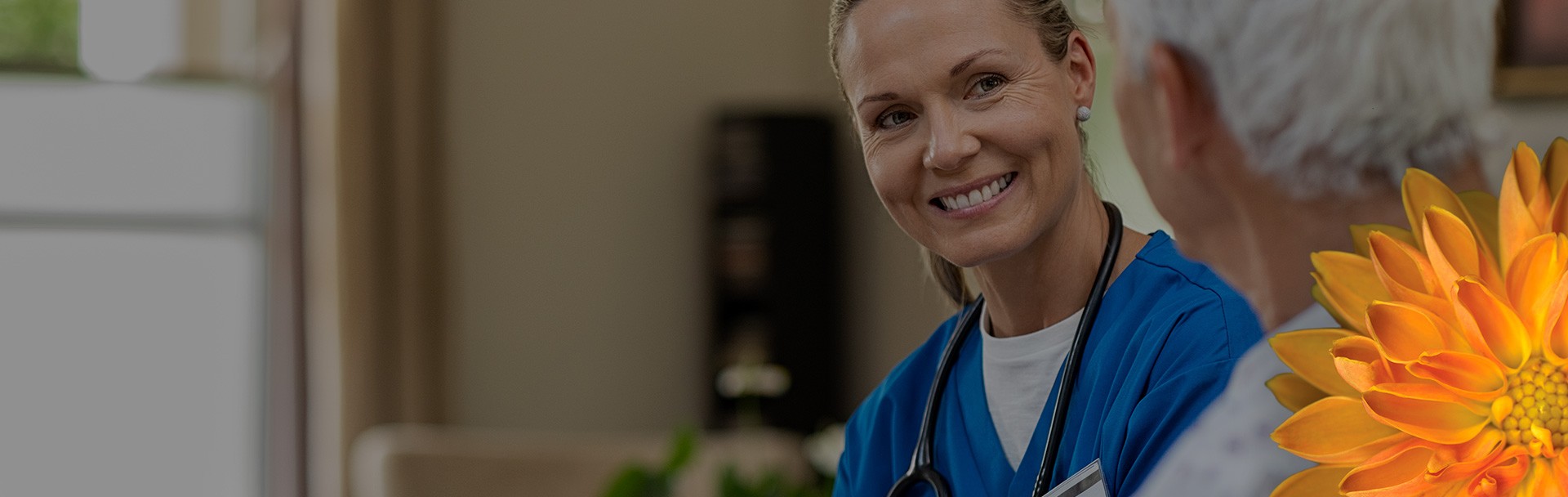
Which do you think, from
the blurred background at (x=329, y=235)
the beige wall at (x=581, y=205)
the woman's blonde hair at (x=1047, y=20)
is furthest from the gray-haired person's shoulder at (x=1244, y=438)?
the beige wall at (x=581, y=205)

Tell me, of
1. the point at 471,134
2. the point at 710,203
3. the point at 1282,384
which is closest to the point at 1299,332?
the point at 1282,384

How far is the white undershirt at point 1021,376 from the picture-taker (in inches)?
21.4

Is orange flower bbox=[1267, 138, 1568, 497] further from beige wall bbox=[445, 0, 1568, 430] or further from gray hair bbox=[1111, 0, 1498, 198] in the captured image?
beige wall bbox=[445, 0, 1568, 430]

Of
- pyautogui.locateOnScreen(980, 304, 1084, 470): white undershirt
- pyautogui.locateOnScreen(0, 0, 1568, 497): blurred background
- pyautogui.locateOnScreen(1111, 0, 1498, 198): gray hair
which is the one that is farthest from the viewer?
pyautogui.locateOnScreen(0, 0, 1568, 497): blurred background

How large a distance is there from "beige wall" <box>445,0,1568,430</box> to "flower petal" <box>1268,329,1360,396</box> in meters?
2.97

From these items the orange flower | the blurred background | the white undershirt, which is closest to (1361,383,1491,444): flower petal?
the orange flower

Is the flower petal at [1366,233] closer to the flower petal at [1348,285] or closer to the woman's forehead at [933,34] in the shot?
the flower petal at [1348,285]

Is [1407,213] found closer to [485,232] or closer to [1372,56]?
[1372,56]

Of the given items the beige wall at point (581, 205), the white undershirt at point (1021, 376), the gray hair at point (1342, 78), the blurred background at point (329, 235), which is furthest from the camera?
the beige wall at point (581, 205)

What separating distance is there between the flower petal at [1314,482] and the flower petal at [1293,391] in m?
0.02

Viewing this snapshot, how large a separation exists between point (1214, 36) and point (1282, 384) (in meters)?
0.12

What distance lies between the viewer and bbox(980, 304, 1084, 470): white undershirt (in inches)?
21.4

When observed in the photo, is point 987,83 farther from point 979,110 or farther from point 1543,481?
point 1543,481

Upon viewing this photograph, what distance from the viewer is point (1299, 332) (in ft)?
1.55
